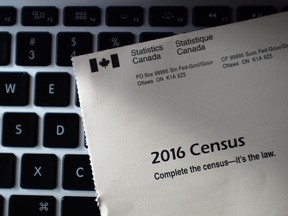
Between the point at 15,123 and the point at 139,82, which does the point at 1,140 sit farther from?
the point at 139,82

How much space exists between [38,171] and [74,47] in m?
0.10

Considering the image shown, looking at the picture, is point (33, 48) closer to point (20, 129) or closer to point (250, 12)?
point (20, 129)

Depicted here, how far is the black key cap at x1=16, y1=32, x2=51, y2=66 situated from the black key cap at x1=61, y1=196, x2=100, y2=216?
107 mm

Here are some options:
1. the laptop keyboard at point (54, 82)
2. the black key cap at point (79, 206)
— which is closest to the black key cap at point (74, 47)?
the laptop keyboard at point (54, 82)

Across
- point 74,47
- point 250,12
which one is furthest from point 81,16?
point 250,12

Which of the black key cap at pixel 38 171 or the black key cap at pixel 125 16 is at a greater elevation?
the black key cap at pixel 125 16

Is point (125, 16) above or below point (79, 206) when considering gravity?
above

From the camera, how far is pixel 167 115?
33 centimetres

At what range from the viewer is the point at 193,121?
1.07 feet

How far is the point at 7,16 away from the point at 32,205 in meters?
0.15

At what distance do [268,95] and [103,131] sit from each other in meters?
0.12

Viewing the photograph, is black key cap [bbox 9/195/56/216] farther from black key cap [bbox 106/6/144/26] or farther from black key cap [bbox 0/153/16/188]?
black key cap [bbox 106/6/144/26]

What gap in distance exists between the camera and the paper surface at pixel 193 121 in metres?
0.32

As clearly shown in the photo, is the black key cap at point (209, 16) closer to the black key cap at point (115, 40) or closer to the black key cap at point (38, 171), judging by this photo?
the black key cap at point (115, 40)
